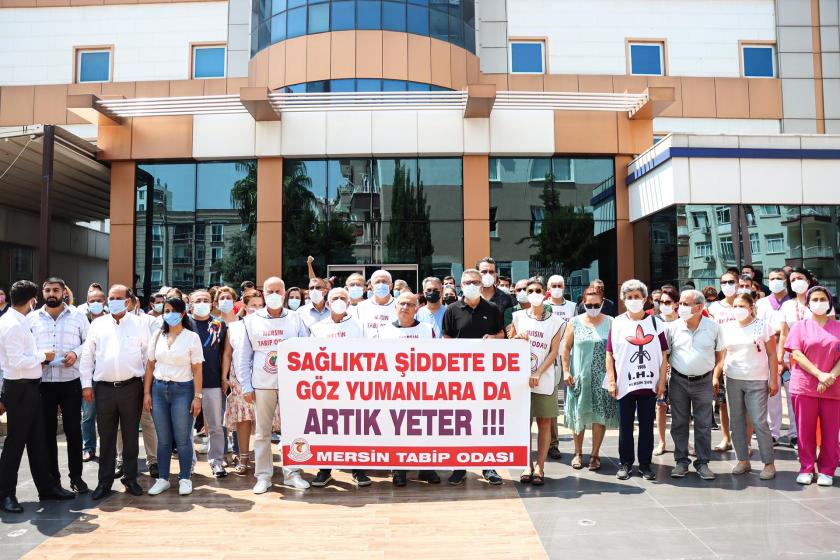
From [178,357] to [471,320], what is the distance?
2820 mm

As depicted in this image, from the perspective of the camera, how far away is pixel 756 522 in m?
4.77

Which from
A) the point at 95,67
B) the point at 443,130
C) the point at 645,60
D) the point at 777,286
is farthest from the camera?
the point at 95,67

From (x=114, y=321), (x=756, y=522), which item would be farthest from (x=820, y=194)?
(x=114, y=321)

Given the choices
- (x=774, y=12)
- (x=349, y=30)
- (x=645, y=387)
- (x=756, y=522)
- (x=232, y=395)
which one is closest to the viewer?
(x=756, y=522)

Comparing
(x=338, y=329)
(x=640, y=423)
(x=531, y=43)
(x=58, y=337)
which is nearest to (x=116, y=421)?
(x=58, y=337)

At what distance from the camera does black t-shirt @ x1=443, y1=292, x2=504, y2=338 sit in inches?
235

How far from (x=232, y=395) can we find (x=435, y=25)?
14.7m

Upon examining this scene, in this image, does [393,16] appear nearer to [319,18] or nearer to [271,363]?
[319,18]

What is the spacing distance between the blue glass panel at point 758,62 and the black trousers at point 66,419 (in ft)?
72.4

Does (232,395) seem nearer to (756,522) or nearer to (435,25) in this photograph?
(756,522)

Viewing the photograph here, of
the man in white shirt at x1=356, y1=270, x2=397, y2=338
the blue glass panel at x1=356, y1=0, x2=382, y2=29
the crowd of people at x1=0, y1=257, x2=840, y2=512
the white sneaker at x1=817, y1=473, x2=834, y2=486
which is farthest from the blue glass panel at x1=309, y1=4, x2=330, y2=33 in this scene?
the white sneaker at x1=817, y1=473, x2=834, y2=486

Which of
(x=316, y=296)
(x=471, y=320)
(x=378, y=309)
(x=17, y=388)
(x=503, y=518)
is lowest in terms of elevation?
(x=503, y=518)

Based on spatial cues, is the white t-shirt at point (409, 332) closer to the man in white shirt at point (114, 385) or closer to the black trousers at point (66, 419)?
the man in white shirt at point (114, 385)

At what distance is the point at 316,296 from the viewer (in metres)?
6.86
